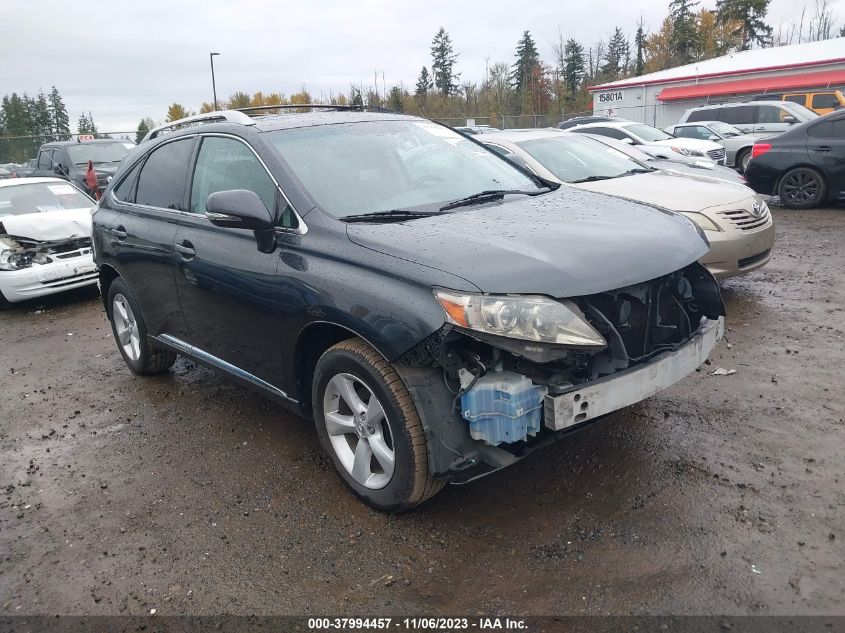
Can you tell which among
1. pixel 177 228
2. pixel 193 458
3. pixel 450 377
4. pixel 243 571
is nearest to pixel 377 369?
pixel 450 377

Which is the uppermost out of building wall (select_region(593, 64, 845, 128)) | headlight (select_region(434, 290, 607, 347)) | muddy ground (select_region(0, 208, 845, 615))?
building wall (select_region(593, 64, 845, 128))

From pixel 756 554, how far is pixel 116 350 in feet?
18.2

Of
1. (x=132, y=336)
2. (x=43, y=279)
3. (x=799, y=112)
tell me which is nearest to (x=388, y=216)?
(x=132, y=336)

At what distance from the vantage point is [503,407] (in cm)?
267

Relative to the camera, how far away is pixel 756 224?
5.96 metres

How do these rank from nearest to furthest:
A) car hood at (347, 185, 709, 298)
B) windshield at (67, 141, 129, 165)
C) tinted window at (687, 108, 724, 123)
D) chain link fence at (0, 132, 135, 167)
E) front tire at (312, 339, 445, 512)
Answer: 1. car hood at (347, 185, 709, 298)
2. front tire at (312, 339, 445, 512)
3. windshield at (67, 141, 129, 165)
4. tinted window at (687, 108, 724, 123)
5. chain link fence at (0, 132, 135, 167)

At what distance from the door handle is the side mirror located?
667 mm

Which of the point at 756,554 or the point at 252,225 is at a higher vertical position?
the point at 252,225

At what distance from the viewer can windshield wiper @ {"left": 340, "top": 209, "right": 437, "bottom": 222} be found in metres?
3.32

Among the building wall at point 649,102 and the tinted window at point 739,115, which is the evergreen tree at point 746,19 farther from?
the tinted window at point 739,115

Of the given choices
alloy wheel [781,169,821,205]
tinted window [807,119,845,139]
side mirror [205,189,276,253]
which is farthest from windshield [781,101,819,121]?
side mirror [205,189,276,253]

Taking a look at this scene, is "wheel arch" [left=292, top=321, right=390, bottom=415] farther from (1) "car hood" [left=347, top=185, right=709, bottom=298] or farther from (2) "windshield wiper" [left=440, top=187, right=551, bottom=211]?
(2) "windshield wiper" [left=440, top=187, right=551, bottom=211]

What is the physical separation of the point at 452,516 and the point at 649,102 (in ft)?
120

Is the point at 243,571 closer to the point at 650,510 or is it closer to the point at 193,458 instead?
the point at 193,458
